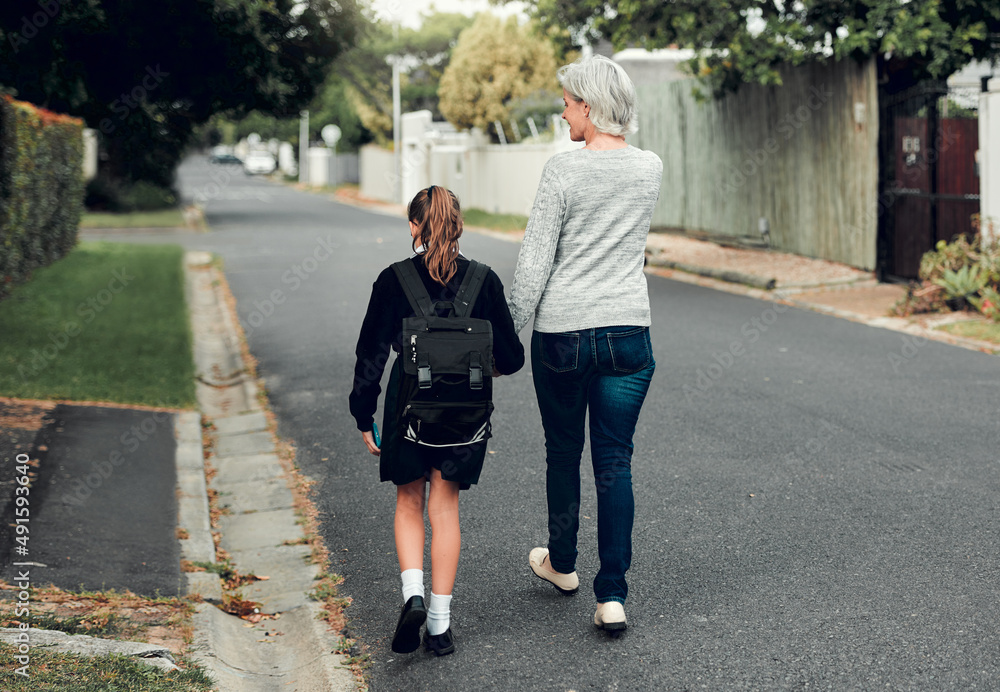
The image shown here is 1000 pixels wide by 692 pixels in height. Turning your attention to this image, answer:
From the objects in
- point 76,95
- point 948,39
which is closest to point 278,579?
point 76,95

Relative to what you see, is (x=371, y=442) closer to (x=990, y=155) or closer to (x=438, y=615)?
(x=438, y=615)

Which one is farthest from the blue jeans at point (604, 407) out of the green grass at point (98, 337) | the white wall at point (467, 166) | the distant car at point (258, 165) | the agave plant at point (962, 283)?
the distant car at point (258, 165)

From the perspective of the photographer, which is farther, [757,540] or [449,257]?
[757,540]

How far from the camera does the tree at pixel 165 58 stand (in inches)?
250

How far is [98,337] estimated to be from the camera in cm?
1034

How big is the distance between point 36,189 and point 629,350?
11.4 m

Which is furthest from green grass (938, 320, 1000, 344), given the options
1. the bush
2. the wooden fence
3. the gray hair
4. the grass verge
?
the grass verge

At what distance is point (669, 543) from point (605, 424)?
50.8 inches

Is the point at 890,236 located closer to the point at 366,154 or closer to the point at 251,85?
the point at 251,85

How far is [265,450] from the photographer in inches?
281

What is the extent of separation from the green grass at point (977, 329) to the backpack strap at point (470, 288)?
24.0 feet

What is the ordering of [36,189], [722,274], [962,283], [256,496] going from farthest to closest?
1. [722,274]
2. [36,189]
3. [962,283]
4. [256,496]

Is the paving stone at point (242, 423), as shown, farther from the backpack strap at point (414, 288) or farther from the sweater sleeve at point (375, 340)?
the backpack strap at point (414, 288)

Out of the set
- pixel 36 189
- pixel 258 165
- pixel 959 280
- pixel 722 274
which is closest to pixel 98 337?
pixel 36 189
